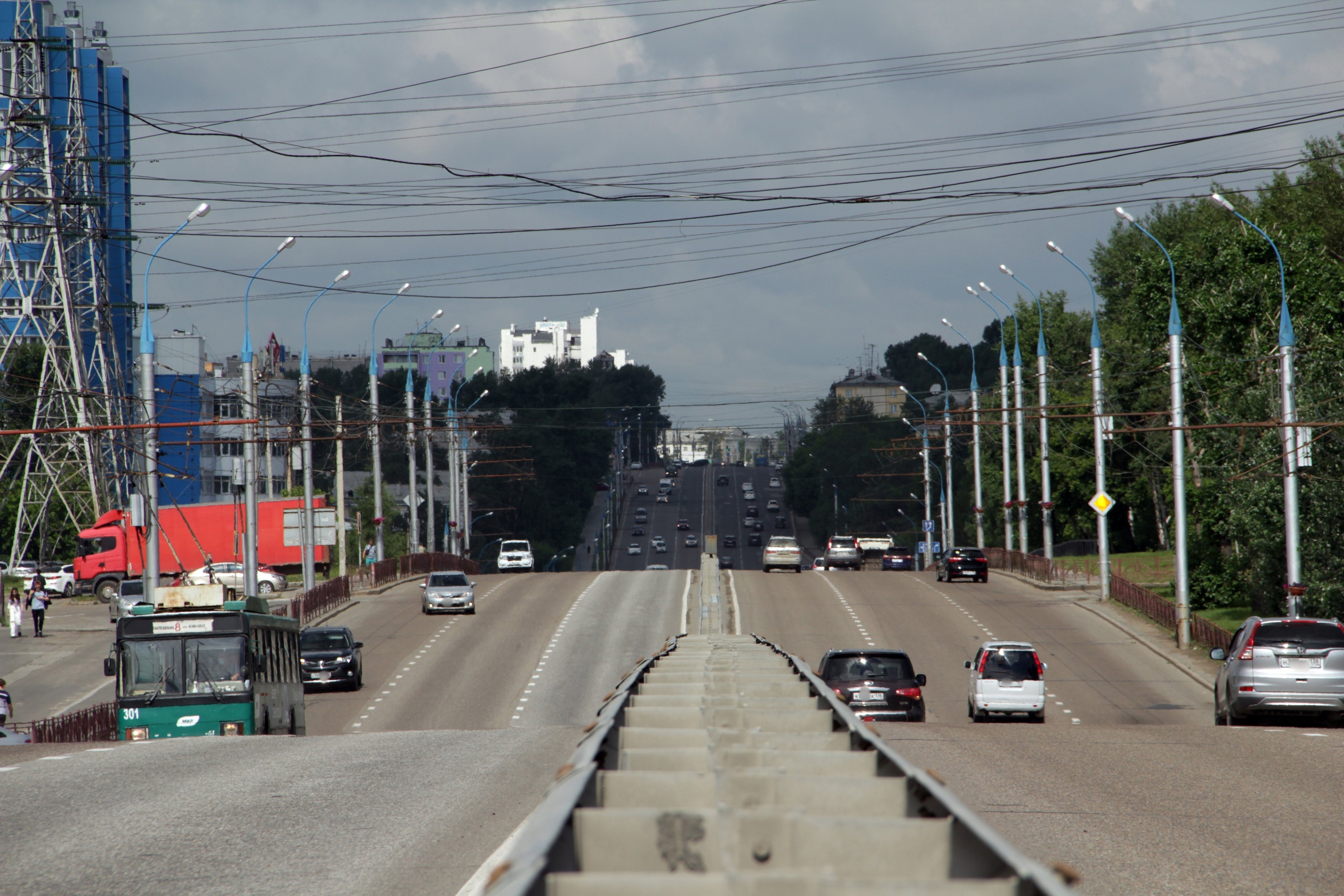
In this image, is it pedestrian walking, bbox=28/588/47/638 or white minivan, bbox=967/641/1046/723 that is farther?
pedestrian walking, bbox=28/588/47/638

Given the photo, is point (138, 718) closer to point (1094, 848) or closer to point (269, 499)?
point (1094, 848)

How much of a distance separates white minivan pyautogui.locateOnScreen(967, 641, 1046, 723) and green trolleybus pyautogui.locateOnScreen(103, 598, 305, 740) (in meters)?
13.7

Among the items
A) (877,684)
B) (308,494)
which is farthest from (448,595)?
(877,684)

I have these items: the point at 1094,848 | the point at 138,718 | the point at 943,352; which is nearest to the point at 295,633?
the point at 138,718

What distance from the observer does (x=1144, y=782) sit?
42.7 feet

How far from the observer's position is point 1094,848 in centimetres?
941

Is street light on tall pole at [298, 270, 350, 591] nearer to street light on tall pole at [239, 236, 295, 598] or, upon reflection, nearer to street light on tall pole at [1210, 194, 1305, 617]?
street light on tall pole at [239, 236, 295, 598]

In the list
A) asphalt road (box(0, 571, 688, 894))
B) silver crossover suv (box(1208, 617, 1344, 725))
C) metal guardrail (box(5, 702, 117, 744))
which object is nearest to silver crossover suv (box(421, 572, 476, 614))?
asphalt road (box(0, 571, 688, 894))

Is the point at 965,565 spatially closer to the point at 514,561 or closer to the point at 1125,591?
the point at 1125,591

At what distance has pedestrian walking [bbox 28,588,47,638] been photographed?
43281 millimetres

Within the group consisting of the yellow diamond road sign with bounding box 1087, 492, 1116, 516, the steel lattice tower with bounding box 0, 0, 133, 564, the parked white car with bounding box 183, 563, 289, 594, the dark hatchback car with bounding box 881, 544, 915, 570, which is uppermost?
the steel lattice tower with bounding box 0, 0, 133, 564

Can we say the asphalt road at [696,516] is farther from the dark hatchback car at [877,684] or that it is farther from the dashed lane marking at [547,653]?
the dark hatchback car at [877,684]

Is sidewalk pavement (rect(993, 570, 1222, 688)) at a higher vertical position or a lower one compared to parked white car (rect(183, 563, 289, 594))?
lower

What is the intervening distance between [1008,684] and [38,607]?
33000 mm
